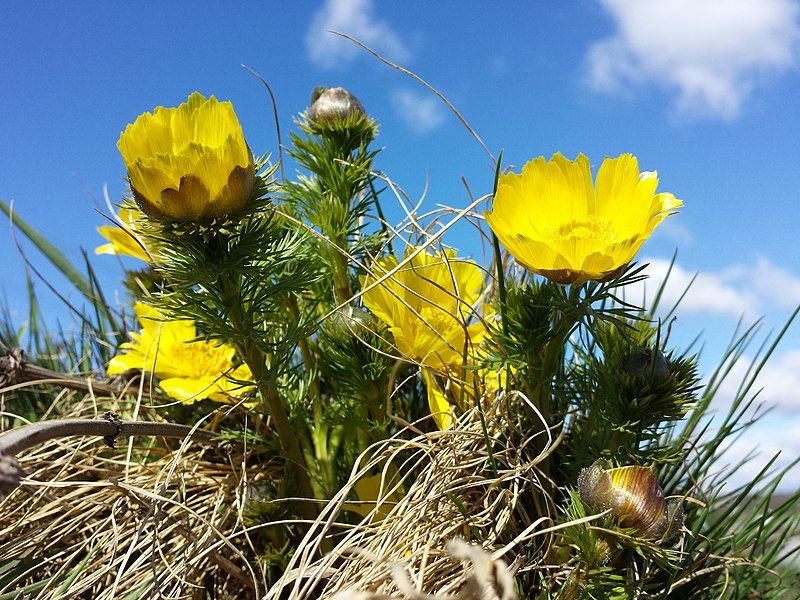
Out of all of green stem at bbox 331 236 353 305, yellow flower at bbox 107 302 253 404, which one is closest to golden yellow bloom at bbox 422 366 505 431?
green stem at bbox 331 236 353 305

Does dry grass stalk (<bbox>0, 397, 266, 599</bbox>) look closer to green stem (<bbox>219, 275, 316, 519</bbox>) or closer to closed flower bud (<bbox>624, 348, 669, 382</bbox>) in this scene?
green stem (<bbox>219, 275, 316, 519</bbox>)

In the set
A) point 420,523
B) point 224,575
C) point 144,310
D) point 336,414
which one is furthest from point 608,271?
point 144,310

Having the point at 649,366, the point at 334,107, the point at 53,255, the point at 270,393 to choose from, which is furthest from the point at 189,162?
the point at 53,255

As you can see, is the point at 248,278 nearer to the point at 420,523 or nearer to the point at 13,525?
the point at 420,523

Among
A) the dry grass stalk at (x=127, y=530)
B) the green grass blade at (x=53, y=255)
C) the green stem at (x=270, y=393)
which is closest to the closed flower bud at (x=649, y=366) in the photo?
the green stem at (x=270, y=393)

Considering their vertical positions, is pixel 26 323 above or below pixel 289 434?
above

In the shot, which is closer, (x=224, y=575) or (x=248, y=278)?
(x=248, y=278)
